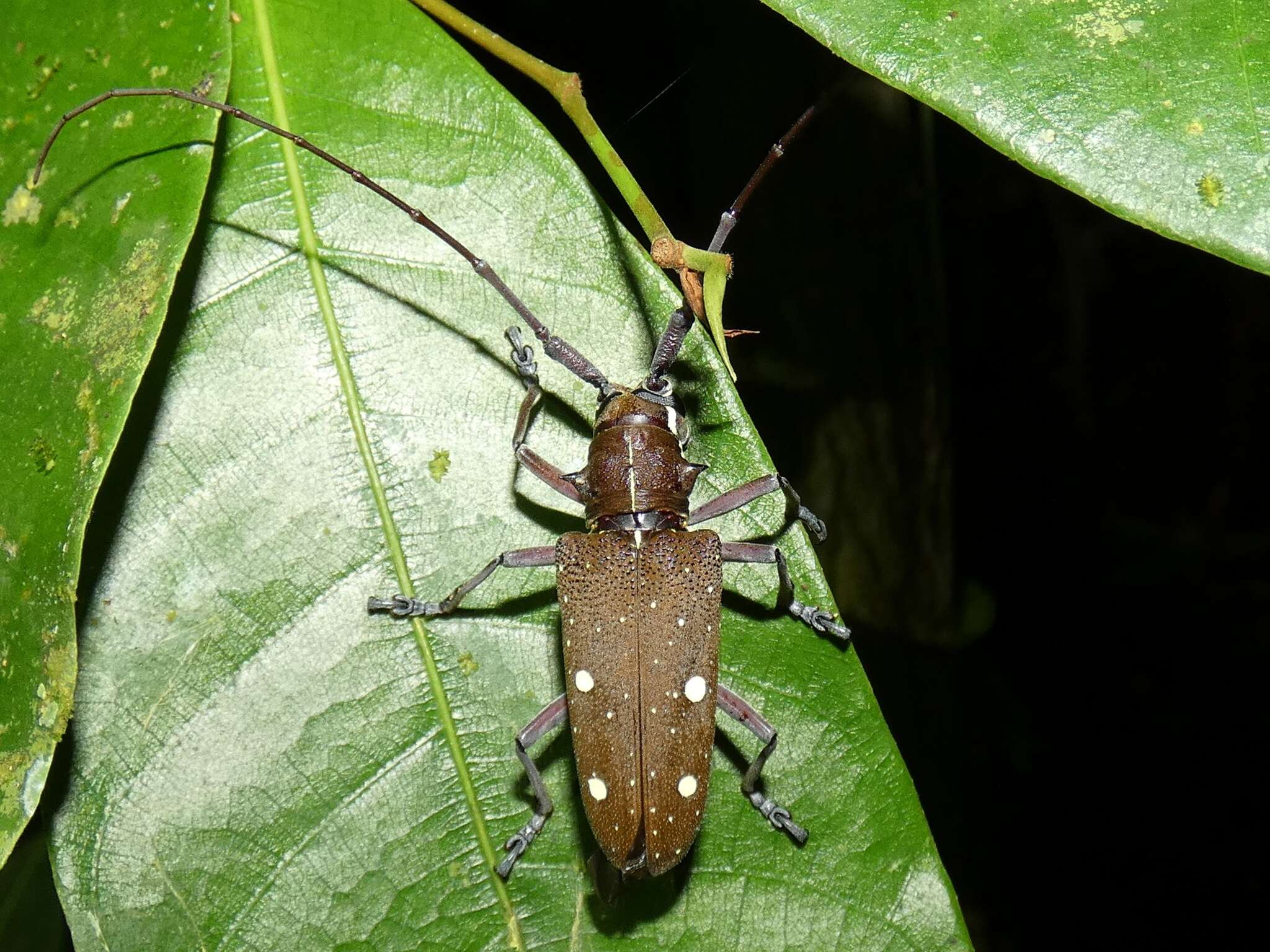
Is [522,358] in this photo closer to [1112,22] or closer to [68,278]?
[68,278]

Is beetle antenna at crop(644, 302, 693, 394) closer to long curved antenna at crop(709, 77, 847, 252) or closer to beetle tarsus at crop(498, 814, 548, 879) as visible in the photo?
long curved antenna at crop(709, 77, 847, 252)

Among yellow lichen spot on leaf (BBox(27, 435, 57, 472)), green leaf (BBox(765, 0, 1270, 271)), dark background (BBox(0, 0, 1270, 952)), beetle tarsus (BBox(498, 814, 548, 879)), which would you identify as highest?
green leaf (BBox(765, 0, 1270, 271))

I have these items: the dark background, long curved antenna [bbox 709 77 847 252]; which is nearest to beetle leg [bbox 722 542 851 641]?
long curved antenna [bbox 709 77 847 252]

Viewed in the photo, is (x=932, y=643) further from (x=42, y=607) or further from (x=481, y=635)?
(x=42, y=607)

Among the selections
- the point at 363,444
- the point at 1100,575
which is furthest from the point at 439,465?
the point at 1100,575

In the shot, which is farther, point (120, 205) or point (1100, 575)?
point (1100, 575)

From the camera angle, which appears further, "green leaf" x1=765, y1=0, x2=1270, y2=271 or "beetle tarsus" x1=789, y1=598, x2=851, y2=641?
"beetle tarsus" x1=789, y1=598, x2=851, y2=641

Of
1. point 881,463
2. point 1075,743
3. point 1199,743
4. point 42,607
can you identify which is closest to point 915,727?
point 881,463
